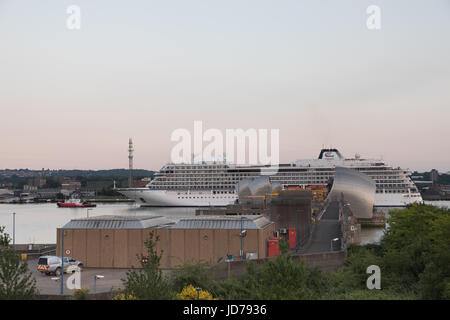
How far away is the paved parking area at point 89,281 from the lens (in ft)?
46.1

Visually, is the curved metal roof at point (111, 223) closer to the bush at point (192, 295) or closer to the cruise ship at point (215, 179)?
the bush at point (192, 295)

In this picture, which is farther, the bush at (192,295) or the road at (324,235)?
the road at (324,235)

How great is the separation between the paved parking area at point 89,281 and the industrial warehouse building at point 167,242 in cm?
74

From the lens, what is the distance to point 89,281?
15375mm

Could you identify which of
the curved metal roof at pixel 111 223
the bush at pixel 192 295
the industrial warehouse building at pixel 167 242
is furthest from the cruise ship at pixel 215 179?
the bush at pixel 192 295

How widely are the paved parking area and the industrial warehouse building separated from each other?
29.0 inches

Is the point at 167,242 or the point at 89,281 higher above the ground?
the point at 167,242

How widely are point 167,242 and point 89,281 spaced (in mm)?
3821

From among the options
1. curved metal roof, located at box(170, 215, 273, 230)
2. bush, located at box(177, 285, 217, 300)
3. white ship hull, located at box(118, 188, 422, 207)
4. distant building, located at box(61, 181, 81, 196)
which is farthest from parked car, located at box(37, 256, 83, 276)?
distant building, located at box(61, 181, 81, 196)

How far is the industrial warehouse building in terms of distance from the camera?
1828cm

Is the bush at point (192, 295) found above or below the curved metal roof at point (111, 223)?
below

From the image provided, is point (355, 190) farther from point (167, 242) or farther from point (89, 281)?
point (89, 281)

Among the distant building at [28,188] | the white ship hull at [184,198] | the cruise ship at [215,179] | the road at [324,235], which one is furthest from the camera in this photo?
the distant building at [28,188]

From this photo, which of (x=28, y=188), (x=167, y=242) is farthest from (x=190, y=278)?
(x=28, y=188)
